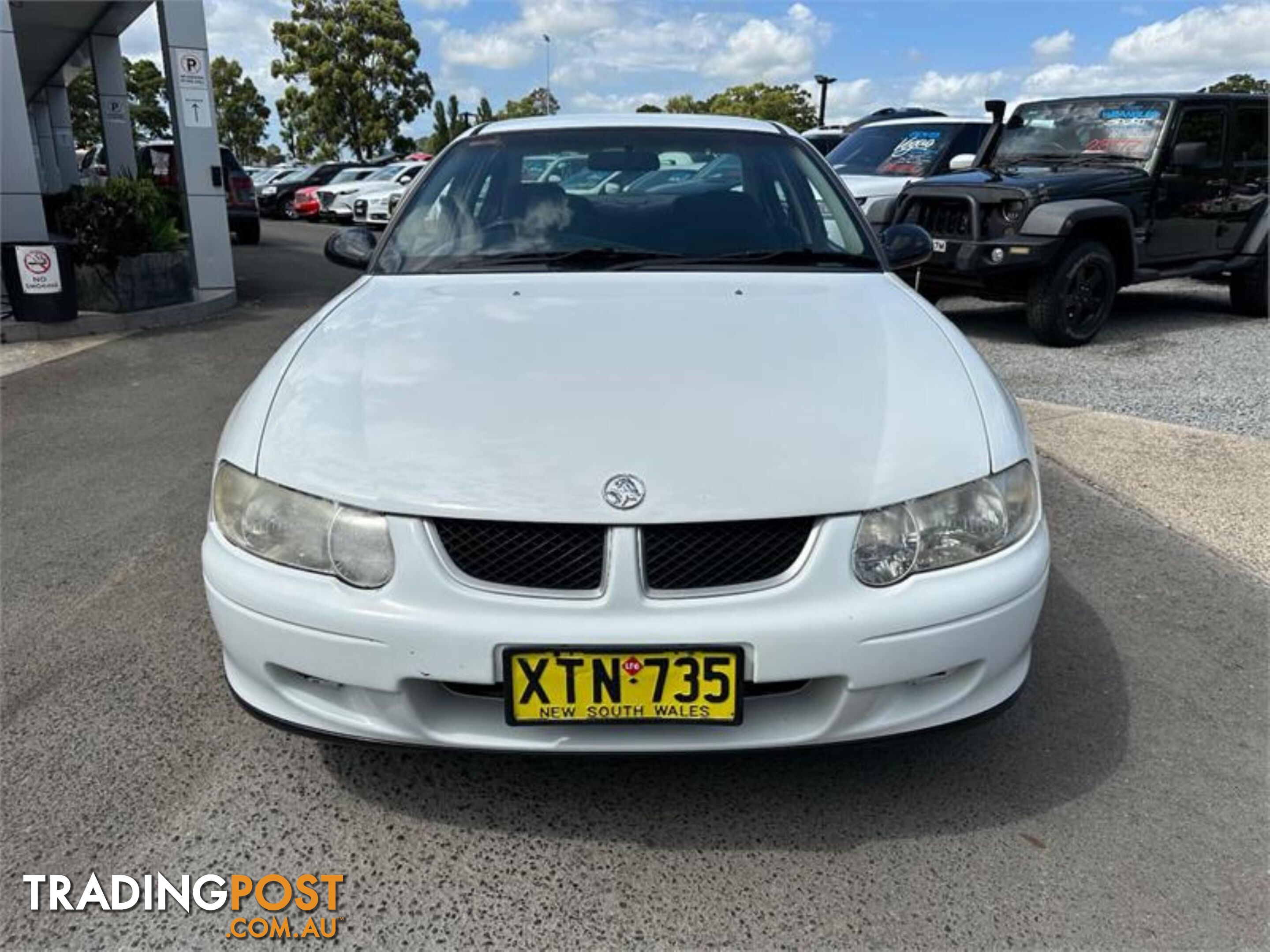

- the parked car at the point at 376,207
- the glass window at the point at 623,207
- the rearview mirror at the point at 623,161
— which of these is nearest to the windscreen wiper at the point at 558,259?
the glass window at the point at 623,207

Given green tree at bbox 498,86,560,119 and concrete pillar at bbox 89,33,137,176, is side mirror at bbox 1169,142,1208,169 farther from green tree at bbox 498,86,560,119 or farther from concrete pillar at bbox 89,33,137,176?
green tree at bbox 498,86,560,119

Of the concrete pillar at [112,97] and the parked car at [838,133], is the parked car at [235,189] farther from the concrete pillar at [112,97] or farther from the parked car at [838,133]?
the parked car at [838,133]

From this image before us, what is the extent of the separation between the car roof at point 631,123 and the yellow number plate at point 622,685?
2259 mm

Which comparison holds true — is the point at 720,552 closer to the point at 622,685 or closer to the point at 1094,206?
the point at 622,685

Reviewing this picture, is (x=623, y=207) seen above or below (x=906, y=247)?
above

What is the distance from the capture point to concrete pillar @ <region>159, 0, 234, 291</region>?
898 cm

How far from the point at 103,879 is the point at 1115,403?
566cm

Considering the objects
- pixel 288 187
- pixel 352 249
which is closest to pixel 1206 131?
pixel 352 249

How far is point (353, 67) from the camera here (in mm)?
39281

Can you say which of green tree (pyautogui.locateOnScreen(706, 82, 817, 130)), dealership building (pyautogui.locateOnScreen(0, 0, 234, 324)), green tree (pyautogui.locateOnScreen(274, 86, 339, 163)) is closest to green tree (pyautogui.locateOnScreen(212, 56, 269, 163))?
green tree (pyautogui.locateOnScreen(274, 86, 339, 163))

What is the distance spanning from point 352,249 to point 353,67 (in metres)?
40.7

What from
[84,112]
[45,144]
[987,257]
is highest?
[84,112]

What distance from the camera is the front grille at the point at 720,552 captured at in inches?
72.0

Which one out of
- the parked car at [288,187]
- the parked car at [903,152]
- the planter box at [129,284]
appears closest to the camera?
the planter box at [129,284]
